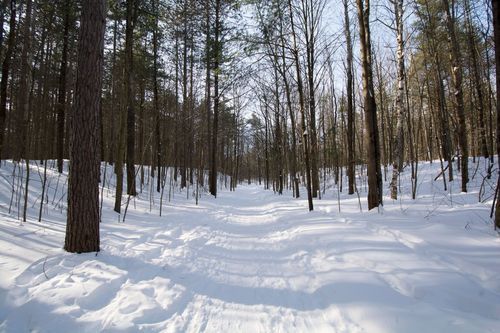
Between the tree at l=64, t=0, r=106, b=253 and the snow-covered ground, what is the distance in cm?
36

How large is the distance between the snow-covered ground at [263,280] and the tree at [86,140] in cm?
36

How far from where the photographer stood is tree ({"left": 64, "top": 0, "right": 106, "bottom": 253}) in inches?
164

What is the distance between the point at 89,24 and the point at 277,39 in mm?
7370

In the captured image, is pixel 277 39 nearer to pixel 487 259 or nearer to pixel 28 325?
pixel 487 259

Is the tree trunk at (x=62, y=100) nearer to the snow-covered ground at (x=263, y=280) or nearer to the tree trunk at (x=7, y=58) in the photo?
the tree trunk at (x=7, y=58)

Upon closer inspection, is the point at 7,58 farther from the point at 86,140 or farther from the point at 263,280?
the point at 263,280

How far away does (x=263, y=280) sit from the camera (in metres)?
3.74

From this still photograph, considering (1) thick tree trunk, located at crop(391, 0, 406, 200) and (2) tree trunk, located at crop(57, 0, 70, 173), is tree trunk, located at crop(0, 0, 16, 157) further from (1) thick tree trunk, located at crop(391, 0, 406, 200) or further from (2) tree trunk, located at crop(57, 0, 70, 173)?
(1) thick tree trunk, located at crop(391, 0, 406, 200)

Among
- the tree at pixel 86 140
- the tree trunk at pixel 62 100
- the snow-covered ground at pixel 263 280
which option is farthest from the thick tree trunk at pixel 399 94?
the tree trunk at pixel 62 100

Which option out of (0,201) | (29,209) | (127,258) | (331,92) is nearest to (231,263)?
(127,258)

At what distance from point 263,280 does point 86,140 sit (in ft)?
11.5

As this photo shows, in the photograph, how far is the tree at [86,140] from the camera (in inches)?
164

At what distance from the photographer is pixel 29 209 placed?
6617 millimetres

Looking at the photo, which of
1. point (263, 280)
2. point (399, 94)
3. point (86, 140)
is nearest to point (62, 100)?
point (86, 140)
